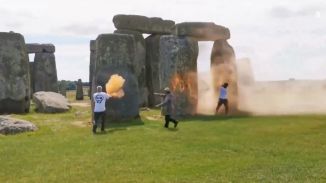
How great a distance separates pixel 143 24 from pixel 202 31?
24.4 ft

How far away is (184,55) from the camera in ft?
83.4

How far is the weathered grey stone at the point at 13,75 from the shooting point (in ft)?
94.4

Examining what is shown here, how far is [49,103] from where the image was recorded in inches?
1141

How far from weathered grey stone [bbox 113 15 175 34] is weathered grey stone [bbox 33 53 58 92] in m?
11.4

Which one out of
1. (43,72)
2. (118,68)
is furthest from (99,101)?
(43,72)

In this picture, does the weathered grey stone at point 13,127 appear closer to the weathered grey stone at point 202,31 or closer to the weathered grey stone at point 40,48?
the weathered grey stone at point 202,31

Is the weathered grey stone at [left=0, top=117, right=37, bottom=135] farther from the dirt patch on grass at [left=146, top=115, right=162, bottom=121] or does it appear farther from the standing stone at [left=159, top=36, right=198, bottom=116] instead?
the standing stone at [left=159, top=36, right=198, bottom=116]

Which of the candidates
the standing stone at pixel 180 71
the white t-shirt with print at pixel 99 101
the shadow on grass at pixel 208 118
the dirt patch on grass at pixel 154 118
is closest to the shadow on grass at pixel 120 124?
the white t-shirt with print at pixel 99 101

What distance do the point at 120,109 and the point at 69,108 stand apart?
8280 mm

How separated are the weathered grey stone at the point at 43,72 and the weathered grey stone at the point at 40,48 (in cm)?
32

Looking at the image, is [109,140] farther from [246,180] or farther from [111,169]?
[246,180]

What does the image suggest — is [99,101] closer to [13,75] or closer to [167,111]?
[167,111]

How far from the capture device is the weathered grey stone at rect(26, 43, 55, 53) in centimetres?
4141

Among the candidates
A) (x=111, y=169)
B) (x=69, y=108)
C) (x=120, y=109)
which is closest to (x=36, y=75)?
(x=69, y=108)
